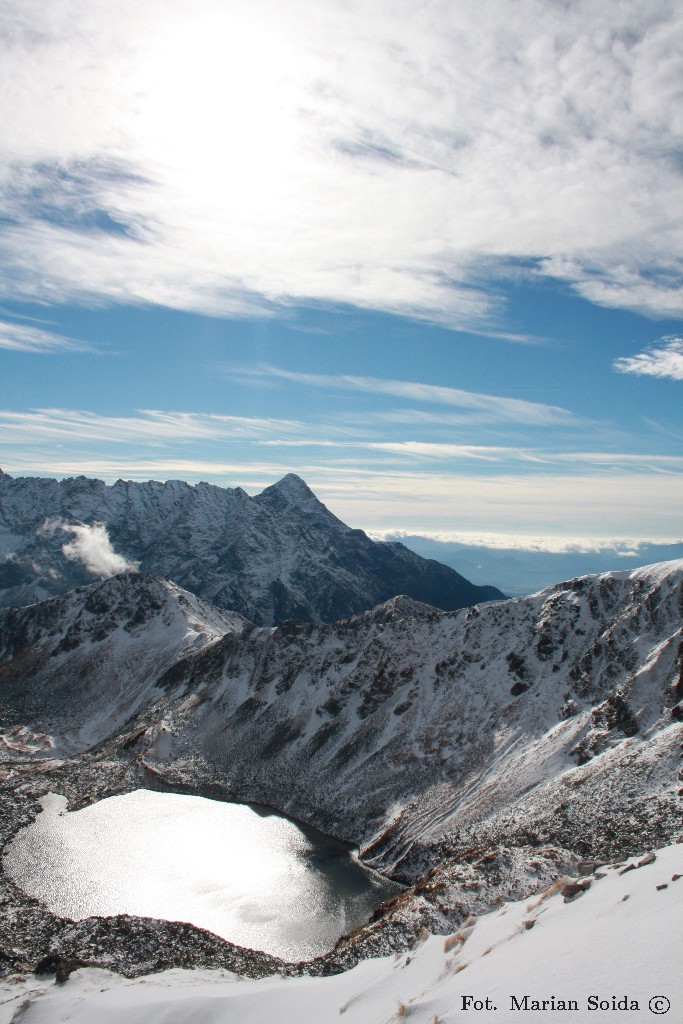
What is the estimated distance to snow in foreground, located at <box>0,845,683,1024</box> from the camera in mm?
17109

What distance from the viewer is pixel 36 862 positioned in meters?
80.9

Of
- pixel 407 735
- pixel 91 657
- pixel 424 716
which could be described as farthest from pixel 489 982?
pixel 91 657

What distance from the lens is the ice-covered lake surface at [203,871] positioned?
226 ft

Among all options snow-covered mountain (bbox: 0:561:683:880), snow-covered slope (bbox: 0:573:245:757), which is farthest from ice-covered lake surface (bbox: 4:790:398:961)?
snow-covered slope (bbox: 0:573:245:757)

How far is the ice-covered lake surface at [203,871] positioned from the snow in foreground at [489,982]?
29337 mm

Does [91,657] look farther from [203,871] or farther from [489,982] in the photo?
[489,982]

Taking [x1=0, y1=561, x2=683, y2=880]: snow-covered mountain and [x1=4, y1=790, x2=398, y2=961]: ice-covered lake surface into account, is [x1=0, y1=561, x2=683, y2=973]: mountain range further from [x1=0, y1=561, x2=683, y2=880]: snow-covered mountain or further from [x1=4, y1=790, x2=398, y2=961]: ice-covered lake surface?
[x1=4, y1=790, x2=398, y2=961]: ice-covered lake surface

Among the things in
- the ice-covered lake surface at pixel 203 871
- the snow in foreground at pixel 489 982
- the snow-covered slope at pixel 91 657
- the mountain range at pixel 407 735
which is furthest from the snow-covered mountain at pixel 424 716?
the snow in foreground at pixel 489 982

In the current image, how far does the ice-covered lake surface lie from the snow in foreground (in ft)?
96.3

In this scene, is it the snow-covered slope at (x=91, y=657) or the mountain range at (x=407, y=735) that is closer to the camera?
the mountain range at (x=407, y=735)

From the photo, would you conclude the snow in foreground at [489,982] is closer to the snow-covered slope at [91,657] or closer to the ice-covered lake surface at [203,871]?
the ice-covered lake surface at [203,871]

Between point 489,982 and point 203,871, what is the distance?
236 ft

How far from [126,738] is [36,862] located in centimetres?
5066

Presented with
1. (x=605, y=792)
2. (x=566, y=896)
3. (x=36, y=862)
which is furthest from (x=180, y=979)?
(x=36, y=862)
